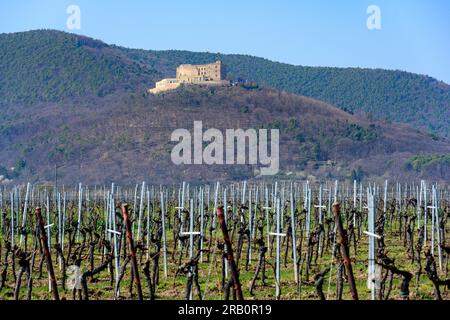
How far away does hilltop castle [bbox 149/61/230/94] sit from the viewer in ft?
495

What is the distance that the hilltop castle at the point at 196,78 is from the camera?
151000 mm

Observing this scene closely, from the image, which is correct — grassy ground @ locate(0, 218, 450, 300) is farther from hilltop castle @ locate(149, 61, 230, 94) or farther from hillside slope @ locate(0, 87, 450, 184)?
hilltop castle @ locate(149, 61, 230, 94)

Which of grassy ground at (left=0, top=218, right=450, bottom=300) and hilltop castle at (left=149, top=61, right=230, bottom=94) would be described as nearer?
grassy ground at (left=0, top=218, right=450, bottom=300)

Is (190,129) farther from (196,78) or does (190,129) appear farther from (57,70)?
(57,70)

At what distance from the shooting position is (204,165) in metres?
105

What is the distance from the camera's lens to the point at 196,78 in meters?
155

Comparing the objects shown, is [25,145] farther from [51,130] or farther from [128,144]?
[128,144]

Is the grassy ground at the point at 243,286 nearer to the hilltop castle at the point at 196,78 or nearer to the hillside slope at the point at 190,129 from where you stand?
the hillside slope at the point at 190,129

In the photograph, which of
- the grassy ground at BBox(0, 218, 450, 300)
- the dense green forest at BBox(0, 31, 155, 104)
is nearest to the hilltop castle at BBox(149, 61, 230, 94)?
the dense green forest at BBox(0, 31, 155, 104)

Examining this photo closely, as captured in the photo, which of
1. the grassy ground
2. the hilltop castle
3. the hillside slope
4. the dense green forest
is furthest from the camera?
the dense green forest

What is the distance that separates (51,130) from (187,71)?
30875 millimetres

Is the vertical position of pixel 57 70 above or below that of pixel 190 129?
above

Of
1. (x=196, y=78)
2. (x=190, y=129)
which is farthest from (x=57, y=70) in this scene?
(x=190, y=129)
